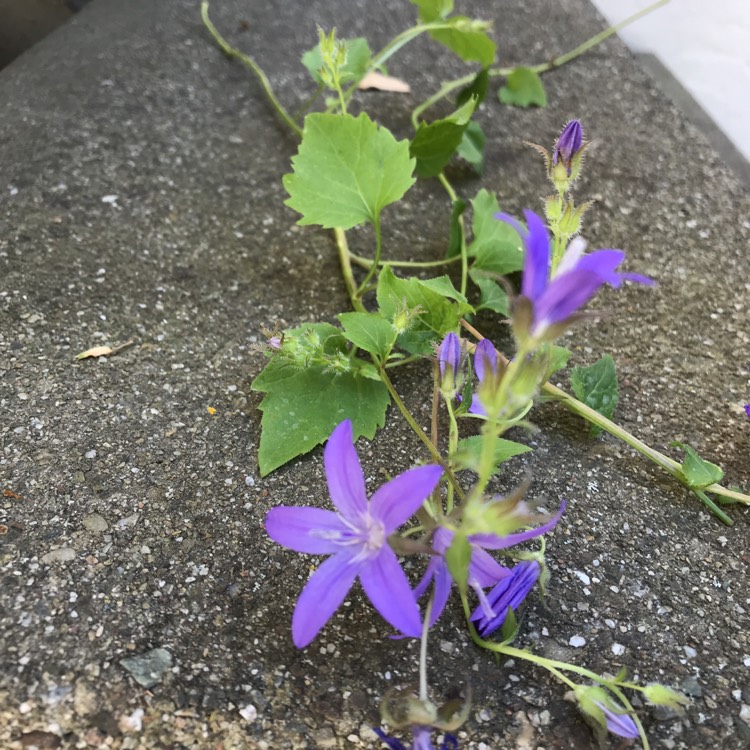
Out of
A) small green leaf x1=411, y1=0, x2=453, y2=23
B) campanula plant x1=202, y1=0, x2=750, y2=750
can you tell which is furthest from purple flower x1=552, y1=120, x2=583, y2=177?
small green leaf x1=411, y1=0, x2=453, y2=23

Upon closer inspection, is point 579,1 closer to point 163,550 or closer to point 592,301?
point 592,301

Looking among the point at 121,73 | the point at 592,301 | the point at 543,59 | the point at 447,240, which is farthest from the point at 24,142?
the point at 543,59

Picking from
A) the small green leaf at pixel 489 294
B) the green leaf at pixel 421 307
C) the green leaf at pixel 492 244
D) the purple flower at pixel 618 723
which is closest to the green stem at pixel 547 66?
the green leaf at pixel 492 244

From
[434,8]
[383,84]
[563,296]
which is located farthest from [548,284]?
[383,84]

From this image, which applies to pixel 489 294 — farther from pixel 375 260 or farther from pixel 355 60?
pixel 355 60

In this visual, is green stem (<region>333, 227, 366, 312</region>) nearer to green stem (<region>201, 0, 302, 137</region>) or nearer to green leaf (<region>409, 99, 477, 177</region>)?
green leaf (<region>409, 99, 477, 177</region>)

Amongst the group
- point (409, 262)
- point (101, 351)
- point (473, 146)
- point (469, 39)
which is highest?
point (469, 39)

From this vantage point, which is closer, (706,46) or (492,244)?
(492,244)
